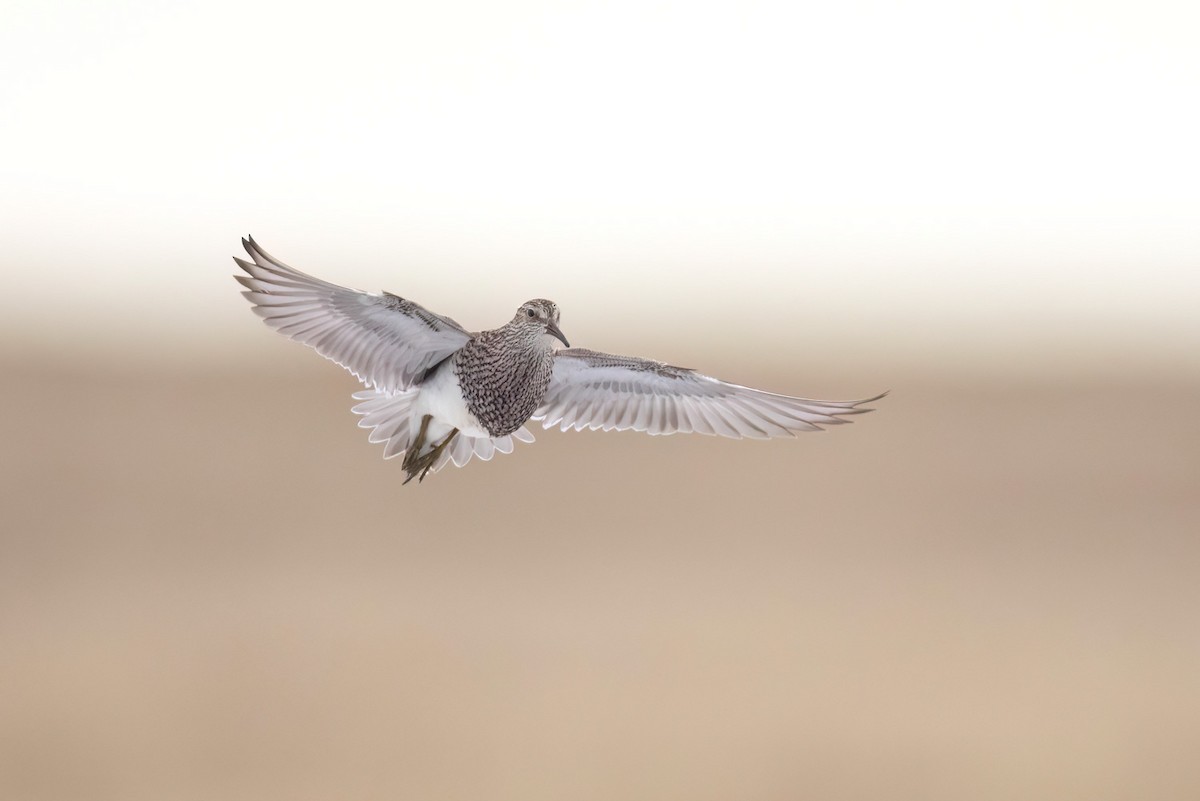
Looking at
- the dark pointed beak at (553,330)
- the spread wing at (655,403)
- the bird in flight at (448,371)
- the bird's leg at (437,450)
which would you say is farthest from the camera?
the spread wing at (655,403)

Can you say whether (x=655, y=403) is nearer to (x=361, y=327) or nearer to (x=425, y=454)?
(x=425, y=454)

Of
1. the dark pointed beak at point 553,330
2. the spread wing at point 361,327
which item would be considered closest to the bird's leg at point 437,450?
the spread wing at point 361,327

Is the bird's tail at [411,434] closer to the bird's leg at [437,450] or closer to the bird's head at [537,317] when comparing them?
the bird's leg at [437,450]

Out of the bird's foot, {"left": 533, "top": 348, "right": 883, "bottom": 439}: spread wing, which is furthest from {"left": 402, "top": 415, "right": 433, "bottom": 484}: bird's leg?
{"left": 533, "top": 348, "right": 883, "bottom": 439}: spread wing

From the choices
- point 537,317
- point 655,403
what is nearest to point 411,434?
point 537,317

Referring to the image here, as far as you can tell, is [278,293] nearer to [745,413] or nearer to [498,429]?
[498,429]

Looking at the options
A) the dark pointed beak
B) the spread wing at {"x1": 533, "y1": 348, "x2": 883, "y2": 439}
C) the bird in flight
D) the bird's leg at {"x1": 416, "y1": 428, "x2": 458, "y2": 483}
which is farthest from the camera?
the spread wing at {"x1": 533, "y1": 348, "x2": 883, "y2": 439}

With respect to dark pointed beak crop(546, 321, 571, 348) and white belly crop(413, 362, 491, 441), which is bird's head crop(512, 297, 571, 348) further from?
white belly crop(413, 362, 491, 441)
